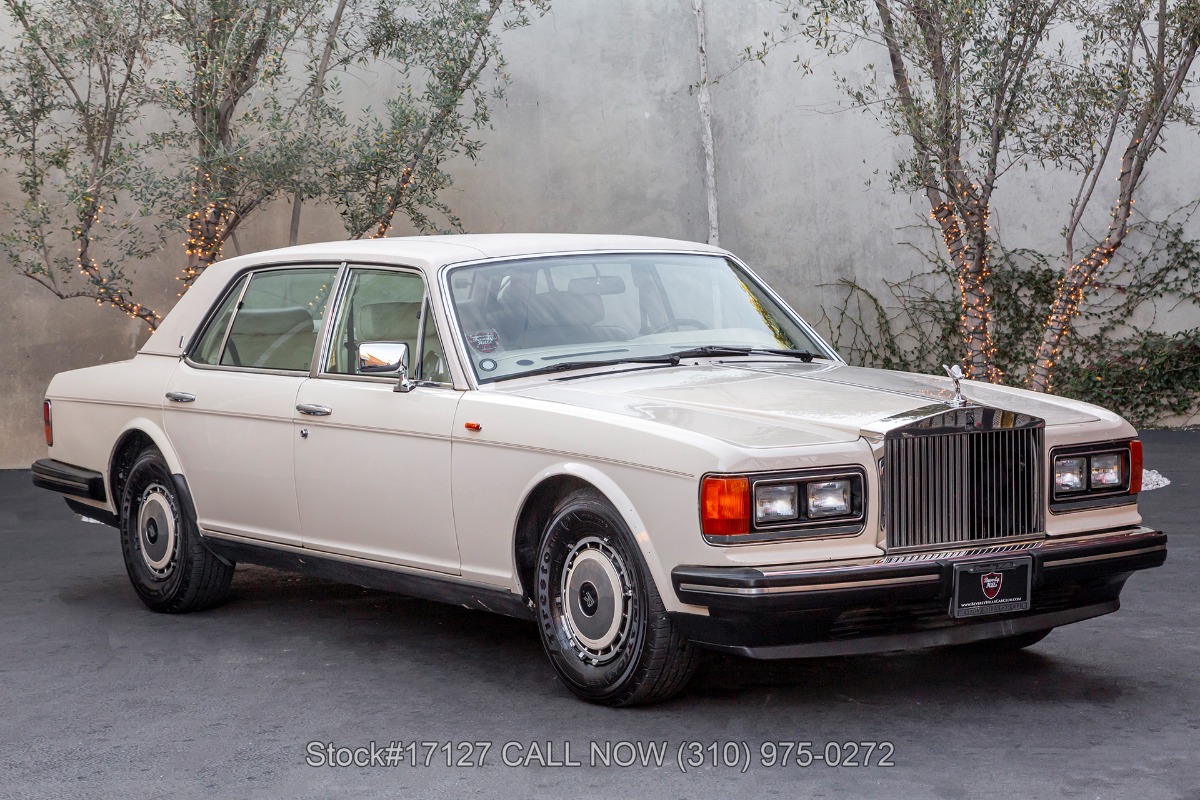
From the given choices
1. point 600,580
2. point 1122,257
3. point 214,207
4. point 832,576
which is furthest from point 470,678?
point 1122,257

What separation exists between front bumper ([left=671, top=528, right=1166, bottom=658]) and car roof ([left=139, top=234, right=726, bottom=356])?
1912 millimetres

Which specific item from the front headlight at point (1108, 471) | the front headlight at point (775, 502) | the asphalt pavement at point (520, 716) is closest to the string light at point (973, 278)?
the asphalt pavement at point (520, 716)

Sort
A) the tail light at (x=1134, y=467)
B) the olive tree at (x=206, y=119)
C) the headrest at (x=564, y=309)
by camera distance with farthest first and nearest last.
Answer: the olive tree at (x=206, y=119) < the headrest at (x=564, y=309) < the tail light at (x=1134, y=467)

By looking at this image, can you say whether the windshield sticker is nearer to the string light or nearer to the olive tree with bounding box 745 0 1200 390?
the olive tree with bounding box 745 0 1200 390

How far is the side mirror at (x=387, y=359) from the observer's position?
18.0 ft

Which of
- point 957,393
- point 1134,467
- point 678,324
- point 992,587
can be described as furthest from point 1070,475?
point 678,324

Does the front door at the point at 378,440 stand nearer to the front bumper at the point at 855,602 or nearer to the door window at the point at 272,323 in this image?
the door window at the point at 272,323

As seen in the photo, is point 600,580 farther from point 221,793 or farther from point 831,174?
point 831,174

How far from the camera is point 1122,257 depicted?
1361 centimetres

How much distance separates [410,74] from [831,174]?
4.06 meters

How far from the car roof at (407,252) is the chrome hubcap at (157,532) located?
68 cm

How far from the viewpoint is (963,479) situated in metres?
4.70

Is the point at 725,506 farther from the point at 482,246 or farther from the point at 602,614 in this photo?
the point at 482,246

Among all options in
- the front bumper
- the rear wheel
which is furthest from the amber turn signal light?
the rear wheel
